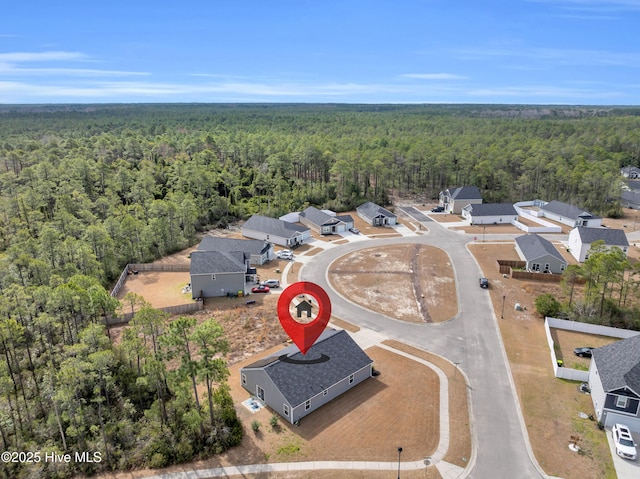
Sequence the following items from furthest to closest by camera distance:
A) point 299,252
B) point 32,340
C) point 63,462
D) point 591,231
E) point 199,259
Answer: point 299,252 → point 591,231 → point 199,259 → point 32,340 → point 63,462

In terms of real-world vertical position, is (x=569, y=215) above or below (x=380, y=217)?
above

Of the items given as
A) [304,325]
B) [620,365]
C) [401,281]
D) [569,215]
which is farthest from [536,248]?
[304,325]

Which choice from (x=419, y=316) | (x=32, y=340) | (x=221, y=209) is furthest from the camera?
(x=221, y=209)

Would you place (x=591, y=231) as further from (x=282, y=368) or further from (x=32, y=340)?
(x=32, y=340)

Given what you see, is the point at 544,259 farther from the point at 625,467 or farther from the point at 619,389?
the point at 625,467

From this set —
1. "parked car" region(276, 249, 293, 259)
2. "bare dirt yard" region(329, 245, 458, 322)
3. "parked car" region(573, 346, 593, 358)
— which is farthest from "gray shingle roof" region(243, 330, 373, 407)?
"parked car" region(276, 249, 293, 259)

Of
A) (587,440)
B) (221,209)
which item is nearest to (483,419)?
(587,440)

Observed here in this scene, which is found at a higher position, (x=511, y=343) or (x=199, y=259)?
(x=199, y=259)
